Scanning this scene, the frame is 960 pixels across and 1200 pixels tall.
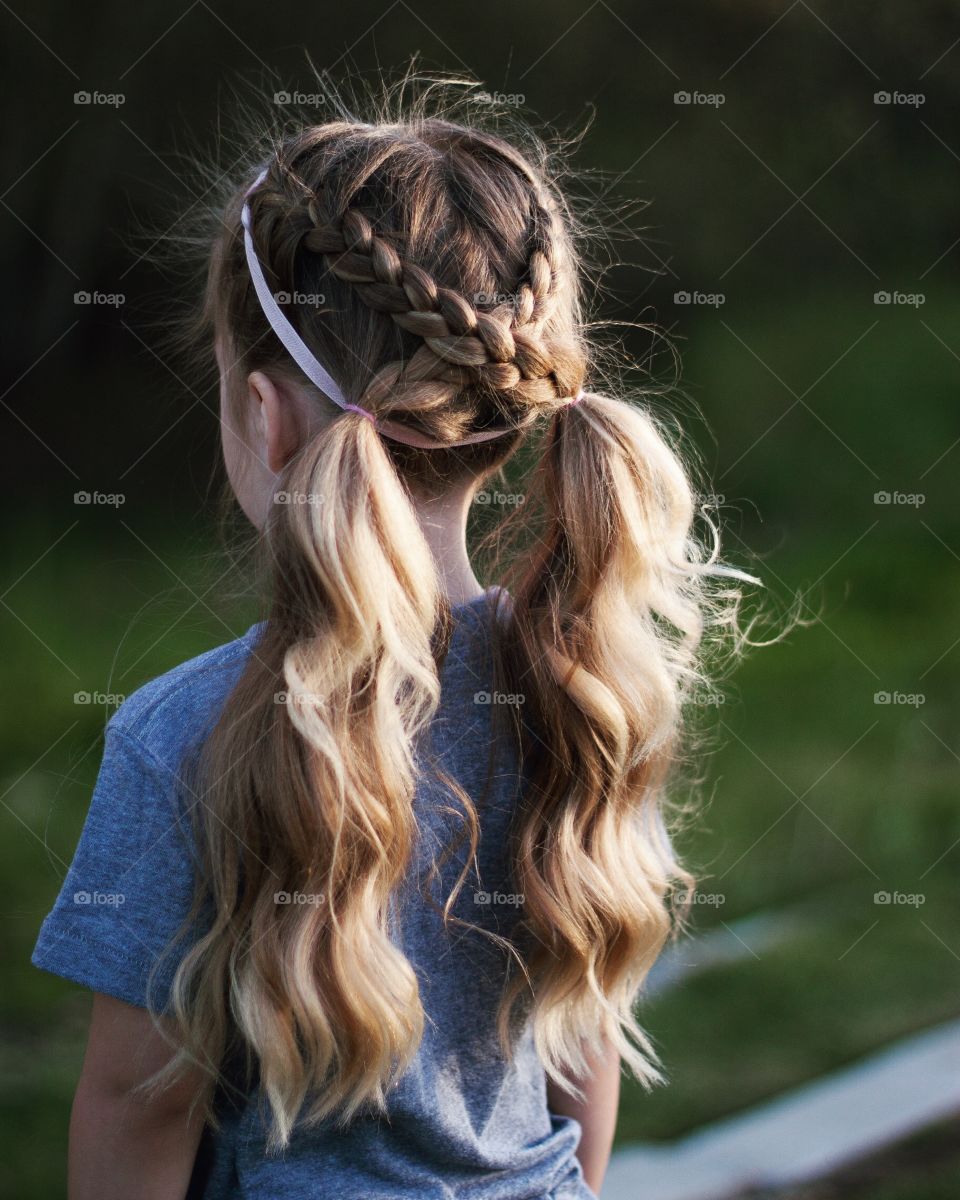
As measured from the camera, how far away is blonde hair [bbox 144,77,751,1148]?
1.01 meters

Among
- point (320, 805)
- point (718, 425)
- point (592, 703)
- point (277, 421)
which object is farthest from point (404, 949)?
point (718, 425)

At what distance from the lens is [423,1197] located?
106 cm

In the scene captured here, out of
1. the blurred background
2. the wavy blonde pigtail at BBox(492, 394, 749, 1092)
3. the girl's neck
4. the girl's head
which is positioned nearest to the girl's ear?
the girl's head

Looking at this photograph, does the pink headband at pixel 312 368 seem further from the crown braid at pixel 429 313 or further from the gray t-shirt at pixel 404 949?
the gray t-shirt at pixel 404 949

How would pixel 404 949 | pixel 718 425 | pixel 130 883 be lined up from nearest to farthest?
pixel 130 883, pixel 404 949, pixel 718 425

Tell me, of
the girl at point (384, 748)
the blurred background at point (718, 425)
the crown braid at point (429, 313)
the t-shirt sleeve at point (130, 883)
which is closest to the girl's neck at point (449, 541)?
the girl at point (384, 748)

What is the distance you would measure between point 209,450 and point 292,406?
3.45 metres

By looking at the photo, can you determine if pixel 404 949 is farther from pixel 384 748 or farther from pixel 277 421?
pixel 277 421

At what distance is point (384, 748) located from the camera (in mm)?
1041

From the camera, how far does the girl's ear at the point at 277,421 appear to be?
1104mm

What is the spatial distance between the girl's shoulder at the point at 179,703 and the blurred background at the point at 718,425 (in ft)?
4.79

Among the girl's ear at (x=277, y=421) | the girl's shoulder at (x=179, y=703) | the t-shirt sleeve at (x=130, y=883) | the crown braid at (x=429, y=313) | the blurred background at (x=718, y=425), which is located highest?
the crown braid at (x=429, y=313)

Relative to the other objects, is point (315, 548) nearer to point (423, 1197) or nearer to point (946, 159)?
point (423, 1197)

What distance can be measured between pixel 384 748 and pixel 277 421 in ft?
1.06
